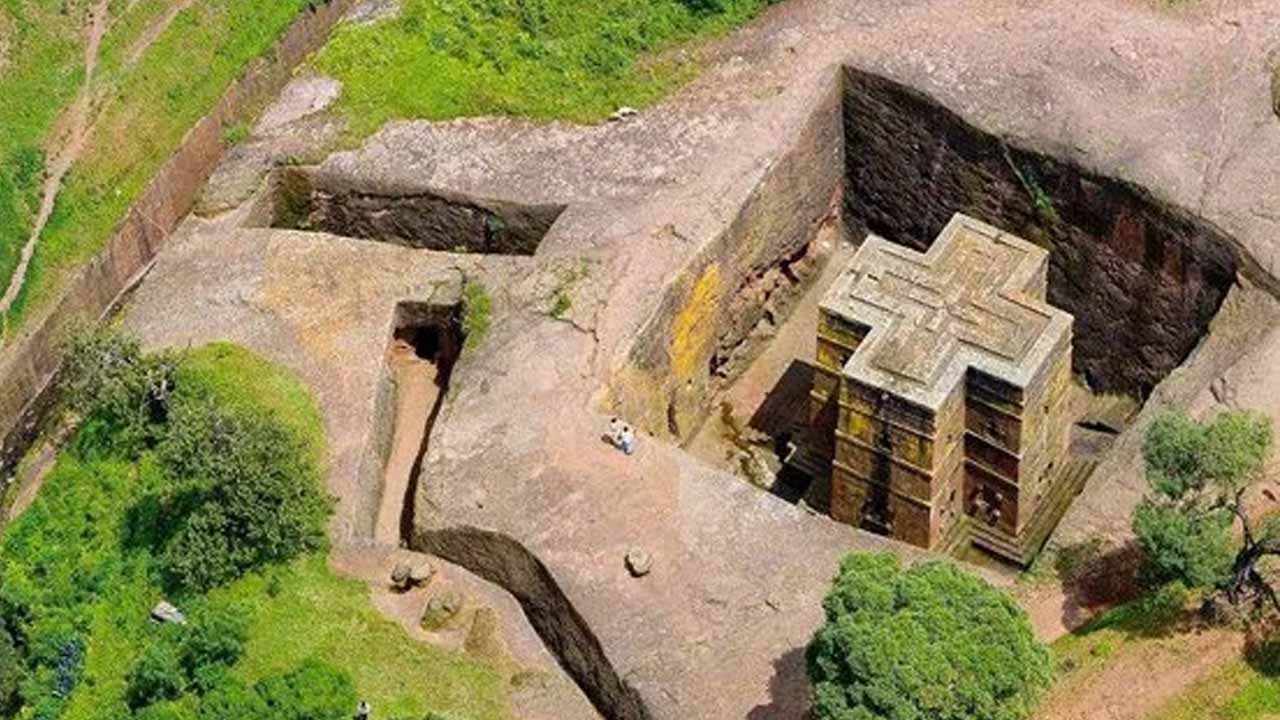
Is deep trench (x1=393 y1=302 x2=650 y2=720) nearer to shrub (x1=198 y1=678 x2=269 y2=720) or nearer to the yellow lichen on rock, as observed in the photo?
shrub (x1=198 y1=678 x2=269 y2=720)

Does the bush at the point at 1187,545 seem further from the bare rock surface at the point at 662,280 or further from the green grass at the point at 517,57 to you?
the green grass at the point at 517,57

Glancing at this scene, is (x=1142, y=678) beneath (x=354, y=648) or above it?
above

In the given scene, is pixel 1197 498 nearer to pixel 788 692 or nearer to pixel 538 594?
pixel 788 692

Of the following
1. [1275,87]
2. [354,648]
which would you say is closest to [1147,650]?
[354,648]

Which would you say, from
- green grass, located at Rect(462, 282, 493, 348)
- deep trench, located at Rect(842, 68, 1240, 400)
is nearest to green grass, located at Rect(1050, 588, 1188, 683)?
deep trench, located at Rect(842, 68, 1240, 400)

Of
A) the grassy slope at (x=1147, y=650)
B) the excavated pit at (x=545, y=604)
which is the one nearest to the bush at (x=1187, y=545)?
the grassy slope at (x=1147, y=650)

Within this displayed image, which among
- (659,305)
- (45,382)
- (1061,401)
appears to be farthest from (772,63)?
(45,382)
